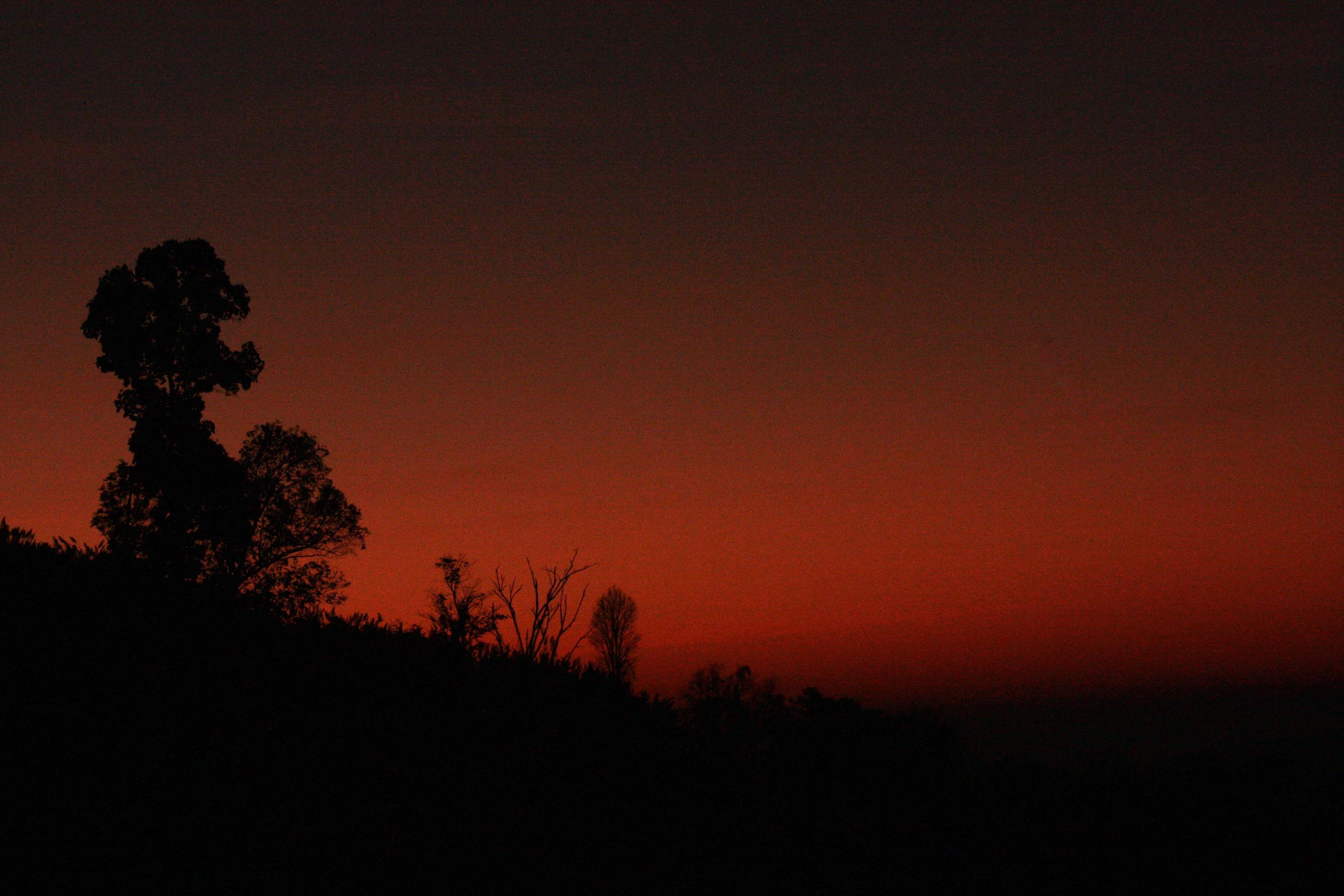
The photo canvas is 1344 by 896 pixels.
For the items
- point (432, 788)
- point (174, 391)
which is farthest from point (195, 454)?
point (432, 788)

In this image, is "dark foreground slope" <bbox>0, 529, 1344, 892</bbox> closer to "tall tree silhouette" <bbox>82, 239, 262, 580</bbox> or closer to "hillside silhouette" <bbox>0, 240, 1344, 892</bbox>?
"hillside silhouette" <bbox>0, 240, 1344, 892</bbox>

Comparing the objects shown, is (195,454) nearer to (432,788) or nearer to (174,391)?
(174,391)

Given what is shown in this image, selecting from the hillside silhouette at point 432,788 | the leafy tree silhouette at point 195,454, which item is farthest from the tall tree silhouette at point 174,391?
the hillside silhouette at point 432,788

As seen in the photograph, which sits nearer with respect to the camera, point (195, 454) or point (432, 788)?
point (432, 788)

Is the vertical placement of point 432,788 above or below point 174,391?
below

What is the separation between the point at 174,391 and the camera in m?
29.0

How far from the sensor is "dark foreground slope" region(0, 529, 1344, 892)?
8.05 meters

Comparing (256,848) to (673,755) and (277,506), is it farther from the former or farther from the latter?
(277,506)

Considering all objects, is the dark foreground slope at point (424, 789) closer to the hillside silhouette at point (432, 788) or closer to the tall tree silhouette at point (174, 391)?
the hillside silhouette at point (432, 788)

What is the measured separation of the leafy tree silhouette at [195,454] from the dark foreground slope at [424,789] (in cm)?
1685

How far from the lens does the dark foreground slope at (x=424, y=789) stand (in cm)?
805

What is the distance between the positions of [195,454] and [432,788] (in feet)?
72.7

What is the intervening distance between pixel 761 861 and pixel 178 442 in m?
24.2

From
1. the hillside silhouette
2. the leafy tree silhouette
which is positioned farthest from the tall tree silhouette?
the hillside silhouette
